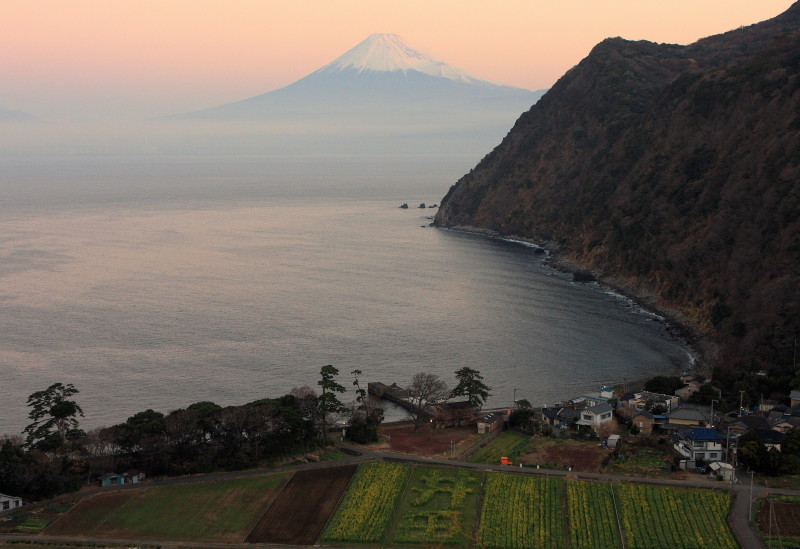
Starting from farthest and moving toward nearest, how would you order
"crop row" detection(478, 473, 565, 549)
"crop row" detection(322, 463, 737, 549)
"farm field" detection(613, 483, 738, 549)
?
"crop row" detection(478, 473, 565, 549) → "crop row" detection(322, 463, 737, 549) → "farm field" detection(613, 483, 738, 549)

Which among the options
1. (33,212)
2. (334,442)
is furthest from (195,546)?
(33,212)

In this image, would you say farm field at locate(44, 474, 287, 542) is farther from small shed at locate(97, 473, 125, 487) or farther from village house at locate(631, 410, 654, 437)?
village house at locate(631, 410, 654, 437)

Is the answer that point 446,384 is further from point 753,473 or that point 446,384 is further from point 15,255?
point 15,255

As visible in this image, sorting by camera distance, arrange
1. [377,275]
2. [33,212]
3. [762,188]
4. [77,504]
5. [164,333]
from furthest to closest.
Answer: [33,212], [377,275], [762,188], [164,333], [77,504]

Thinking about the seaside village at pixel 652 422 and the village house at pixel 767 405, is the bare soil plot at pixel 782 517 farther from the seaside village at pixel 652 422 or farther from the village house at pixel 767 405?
the village house at pixel 767 405

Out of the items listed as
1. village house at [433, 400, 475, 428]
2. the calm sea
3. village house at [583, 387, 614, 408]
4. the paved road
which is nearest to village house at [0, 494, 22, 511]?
the paved road

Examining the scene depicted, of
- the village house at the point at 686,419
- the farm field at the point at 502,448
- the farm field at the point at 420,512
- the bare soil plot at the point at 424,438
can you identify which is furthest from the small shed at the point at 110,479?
the village house at the point at 686,419
